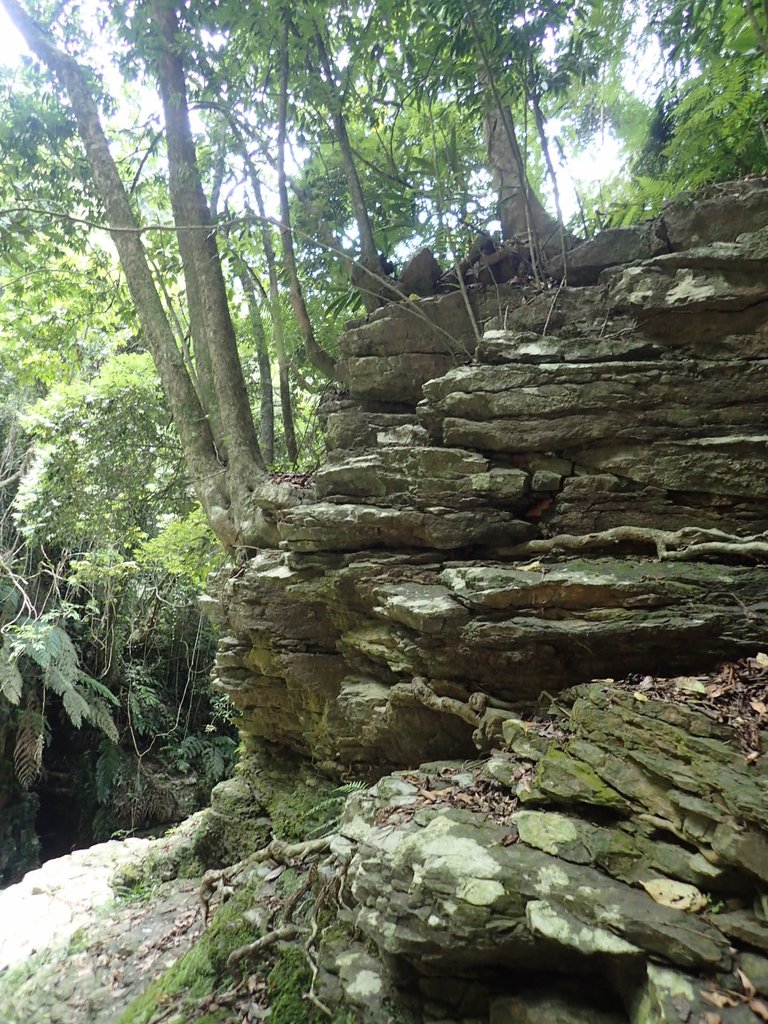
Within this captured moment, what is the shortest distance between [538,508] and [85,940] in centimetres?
621

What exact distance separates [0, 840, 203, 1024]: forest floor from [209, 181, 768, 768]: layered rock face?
2222 mm

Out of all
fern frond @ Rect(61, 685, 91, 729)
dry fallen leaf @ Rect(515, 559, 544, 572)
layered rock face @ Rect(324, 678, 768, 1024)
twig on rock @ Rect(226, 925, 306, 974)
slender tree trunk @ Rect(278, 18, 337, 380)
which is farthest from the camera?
fern frond @ Rect(61, 685, 91, 729)

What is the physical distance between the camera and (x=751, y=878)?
93.9 inches

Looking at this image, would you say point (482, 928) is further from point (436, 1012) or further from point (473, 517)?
point (473, 517)

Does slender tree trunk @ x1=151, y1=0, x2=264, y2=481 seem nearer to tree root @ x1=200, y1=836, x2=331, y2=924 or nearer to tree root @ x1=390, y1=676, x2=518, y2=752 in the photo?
tree root @ x1=390, y1=676, x2=518, y2=752

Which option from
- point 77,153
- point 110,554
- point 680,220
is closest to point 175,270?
point 77,153

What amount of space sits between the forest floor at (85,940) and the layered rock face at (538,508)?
222cm

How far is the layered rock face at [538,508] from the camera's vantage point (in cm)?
399

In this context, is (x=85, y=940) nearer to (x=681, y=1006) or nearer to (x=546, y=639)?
(x=546, y=639)

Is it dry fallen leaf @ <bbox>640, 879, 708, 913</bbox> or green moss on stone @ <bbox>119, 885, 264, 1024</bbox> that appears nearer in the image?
dry fallen leaf @ <bbox>640, 879, 708, 913</bbox>

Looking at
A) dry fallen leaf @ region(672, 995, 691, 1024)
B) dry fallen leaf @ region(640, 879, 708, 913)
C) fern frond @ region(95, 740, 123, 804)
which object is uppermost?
dry fallen leaf @ region(640, 879, 708, 913)

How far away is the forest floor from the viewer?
15.6 ft

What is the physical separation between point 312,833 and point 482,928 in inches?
128

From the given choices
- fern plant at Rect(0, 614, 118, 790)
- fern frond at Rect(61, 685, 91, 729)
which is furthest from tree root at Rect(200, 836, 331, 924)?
fern frond at Rect(61, 685, 91, 729)
